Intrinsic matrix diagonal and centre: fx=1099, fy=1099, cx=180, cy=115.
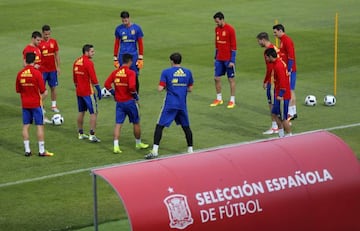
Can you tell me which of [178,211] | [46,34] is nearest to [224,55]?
[46,34]

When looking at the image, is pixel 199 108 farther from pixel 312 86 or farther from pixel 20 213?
pixel 20 213

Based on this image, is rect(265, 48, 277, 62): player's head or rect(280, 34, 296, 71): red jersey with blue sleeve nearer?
rect(265, 48, 277, 62): player's head

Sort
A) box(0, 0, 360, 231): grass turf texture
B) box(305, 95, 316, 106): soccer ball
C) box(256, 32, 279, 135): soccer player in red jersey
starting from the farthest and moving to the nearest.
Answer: box(305, 95, 316, 106): soccer ball
box(256, 32, 279, 135): soccer player in red jersey
box(0, 0, 360, 231): grass turf texture

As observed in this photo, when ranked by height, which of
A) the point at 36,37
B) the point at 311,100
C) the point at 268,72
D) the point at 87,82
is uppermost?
the point at 36,37

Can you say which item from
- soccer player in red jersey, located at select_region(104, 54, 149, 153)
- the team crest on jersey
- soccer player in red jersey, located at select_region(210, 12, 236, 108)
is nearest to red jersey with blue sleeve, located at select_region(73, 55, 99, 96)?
soccer player in red jersey, located at select_region(104, 54, 149, 153)

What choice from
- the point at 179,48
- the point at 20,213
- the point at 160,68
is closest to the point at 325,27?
the point at 179,48

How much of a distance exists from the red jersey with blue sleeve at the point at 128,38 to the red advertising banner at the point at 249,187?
12.4 meters

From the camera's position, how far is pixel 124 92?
937 inches

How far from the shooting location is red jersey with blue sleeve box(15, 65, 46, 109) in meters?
23.6

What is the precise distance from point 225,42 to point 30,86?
259 inches

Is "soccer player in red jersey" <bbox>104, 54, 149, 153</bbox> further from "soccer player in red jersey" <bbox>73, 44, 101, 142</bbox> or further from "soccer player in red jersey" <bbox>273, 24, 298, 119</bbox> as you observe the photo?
"soccer player in red jersey" <bbox>273, 24, 298, 119</bbox>

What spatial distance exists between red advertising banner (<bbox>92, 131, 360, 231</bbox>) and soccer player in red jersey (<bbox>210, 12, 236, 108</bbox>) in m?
11.2

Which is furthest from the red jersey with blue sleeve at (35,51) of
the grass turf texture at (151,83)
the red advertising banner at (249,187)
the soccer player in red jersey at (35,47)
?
the red advertising banner at (249,187)

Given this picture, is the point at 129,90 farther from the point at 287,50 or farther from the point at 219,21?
the point at 219,21
